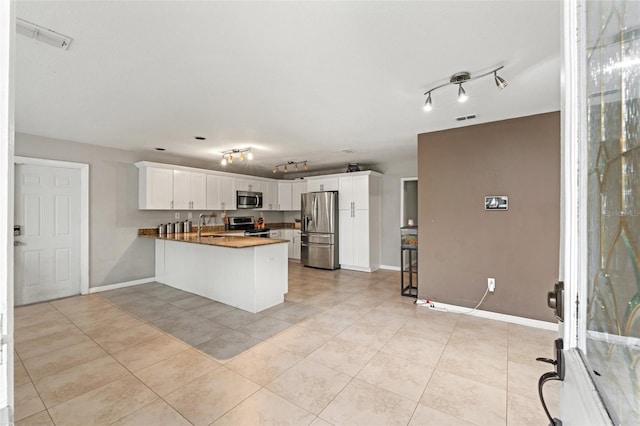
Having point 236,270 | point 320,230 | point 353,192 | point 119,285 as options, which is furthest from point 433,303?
point 119,285

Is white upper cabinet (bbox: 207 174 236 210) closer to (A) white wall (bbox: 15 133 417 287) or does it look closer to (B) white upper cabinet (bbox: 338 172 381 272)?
(A) white wall (bbox: 15 133 417 287)

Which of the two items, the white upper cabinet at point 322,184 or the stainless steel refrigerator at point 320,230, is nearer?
the stainless steel refrigerator at point 320,230

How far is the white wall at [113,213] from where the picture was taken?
4.31 meters

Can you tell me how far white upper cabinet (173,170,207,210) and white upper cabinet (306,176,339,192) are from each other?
7.76 ft

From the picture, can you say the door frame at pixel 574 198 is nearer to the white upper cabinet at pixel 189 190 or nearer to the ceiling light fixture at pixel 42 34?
the ceiling light fixture at pixel 42 34

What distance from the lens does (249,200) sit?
652cm

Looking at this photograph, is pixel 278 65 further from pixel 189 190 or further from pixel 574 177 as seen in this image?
pixel 189 190

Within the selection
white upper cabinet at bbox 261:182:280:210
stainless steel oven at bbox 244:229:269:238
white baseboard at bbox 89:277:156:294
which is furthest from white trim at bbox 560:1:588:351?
white upper cabinet at bbox 261:182:280:210

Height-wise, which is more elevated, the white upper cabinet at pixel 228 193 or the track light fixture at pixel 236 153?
the track light fixture at pixel 236 153

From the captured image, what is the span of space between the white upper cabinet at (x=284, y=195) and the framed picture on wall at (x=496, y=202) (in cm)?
497

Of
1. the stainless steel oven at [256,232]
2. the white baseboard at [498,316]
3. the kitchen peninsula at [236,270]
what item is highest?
the stainless steel oven at [256,232]

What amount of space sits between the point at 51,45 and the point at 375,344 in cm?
348

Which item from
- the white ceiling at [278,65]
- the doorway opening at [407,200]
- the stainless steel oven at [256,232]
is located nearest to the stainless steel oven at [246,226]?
the stainless steel oven at [256,232]

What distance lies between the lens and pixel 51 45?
1823mm
